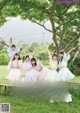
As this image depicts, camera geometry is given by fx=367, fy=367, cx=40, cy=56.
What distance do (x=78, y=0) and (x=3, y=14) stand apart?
4096 millimetres

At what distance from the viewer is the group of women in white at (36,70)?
11875mm

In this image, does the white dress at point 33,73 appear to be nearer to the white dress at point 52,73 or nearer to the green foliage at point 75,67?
the white dress at point 52,73

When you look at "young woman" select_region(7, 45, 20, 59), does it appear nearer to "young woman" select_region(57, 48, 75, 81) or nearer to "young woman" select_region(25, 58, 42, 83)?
"young woman" select_region(25, 58, 42, 83)

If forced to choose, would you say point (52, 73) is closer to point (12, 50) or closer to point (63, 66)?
point (63, 66)

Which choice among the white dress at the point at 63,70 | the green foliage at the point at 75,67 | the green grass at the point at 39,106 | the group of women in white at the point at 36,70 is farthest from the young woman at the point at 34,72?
the green foliage at the point at 75,67

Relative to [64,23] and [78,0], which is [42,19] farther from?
[78,0]

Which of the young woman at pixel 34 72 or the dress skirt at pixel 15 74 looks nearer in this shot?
the young woman at pixel 34 72

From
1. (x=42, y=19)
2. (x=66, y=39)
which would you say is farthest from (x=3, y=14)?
(x=66, y=39)

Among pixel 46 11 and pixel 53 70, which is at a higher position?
pixel 46 11

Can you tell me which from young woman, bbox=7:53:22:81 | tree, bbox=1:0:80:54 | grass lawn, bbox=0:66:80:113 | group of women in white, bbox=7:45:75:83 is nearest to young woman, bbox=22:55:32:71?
group of women in white, bbox=7:45:75:83

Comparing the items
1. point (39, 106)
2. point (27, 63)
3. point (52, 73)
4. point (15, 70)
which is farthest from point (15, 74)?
point (39, 106)

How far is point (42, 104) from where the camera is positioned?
968 cm

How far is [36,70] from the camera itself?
12.0m

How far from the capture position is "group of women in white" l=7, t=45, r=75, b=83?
468 inches
